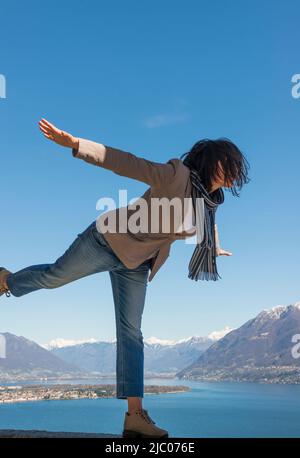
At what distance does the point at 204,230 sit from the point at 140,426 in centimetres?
106

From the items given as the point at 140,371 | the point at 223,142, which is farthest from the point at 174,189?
the point at 140,371

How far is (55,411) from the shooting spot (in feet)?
345

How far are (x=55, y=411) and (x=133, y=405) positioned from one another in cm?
11021

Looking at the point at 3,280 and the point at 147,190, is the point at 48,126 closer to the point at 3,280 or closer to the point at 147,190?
the point at 147,190

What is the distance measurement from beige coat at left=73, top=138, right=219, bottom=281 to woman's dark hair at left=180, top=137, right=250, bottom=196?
0.13 m

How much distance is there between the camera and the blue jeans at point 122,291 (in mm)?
2648

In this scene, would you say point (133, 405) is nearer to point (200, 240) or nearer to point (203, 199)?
point (200, 240)

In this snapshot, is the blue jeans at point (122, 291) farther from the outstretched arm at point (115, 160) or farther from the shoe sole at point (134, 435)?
the outstretched arm at point (115, 160)

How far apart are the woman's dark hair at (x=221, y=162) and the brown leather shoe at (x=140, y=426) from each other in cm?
122

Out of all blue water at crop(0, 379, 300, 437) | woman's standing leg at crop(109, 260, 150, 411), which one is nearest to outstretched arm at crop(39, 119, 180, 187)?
woman's standing leg at crop(109, 260, 150, 411)

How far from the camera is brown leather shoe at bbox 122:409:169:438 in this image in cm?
267

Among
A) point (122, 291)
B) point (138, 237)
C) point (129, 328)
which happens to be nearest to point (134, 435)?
point (129, 328)

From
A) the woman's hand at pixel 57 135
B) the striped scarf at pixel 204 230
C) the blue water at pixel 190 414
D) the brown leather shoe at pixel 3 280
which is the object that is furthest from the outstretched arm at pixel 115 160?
the blue water at pixel 190 414
